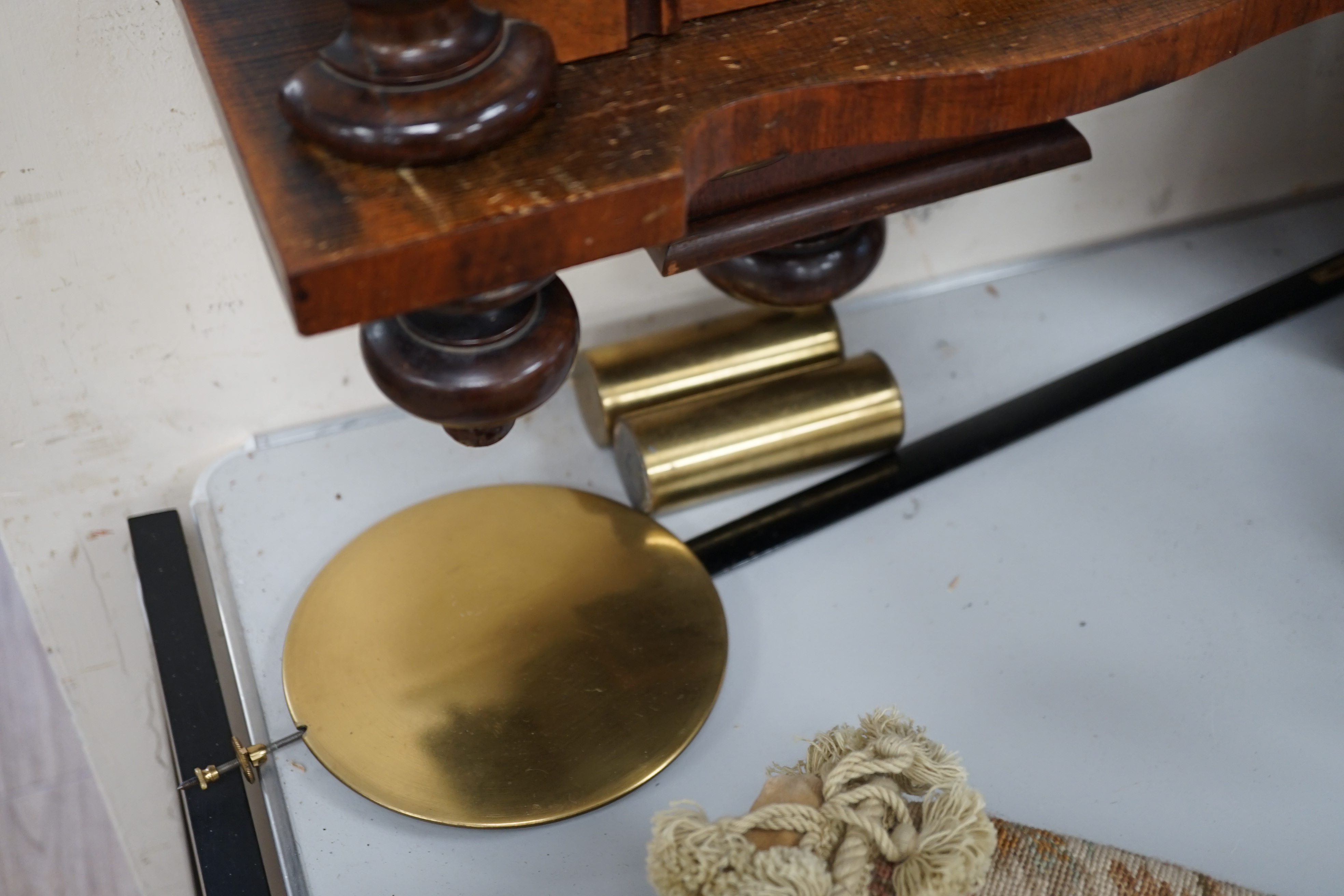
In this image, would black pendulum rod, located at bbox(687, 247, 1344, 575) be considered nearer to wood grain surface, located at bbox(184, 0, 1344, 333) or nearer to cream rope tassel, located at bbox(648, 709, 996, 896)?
cream rope tassel, located at bbox(648, 709, 996, 896)

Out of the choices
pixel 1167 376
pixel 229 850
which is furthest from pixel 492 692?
pixel 1167 376

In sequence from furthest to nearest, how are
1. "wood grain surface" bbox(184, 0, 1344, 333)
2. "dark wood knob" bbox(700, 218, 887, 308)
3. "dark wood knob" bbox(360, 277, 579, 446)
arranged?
1. "dark wood knob" bbox(700, 218, 887, 308)
2. "dark wood knob" bbox(360, 277, 579, 446)
3. "wood grain surface" bbox(184, 0, 1344, 333)

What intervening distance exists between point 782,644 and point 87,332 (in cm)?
60

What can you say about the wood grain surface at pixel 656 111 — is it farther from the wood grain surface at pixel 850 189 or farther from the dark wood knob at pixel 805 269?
the dark wood knob at pixel 805 269

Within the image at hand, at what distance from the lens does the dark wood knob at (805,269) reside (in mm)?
859

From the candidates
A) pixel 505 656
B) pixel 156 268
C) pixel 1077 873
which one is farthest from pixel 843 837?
pixel 156 268

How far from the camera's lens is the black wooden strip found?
73cm

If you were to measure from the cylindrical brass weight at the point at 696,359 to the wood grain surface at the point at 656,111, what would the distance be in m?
0.42

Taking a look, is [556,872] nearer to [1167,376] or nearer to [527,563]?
[527,563]

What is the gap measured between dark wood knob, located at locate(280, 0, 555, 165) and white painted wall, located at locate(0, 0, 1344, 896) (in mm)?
340

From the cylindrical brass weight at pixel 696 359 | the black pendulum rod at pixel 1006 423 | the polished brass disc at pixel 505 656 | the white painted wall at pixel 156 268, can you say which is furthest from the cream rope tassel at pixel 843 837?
the white painted wall at pixel 156 268

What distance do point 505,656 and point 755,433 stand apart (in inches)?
11.0

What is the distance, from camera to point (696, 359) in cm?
99

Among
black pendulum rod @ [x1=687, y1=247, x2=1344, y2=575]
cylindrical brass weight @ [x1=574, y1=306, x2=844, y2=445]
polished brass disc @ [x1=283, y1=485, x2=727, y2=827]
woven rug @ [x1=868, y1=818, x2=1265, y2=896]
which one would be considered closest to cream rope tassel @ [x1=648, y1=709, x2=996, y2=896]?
woven rug @ [x1=868, y1=818, x2=1265, y2=896]
